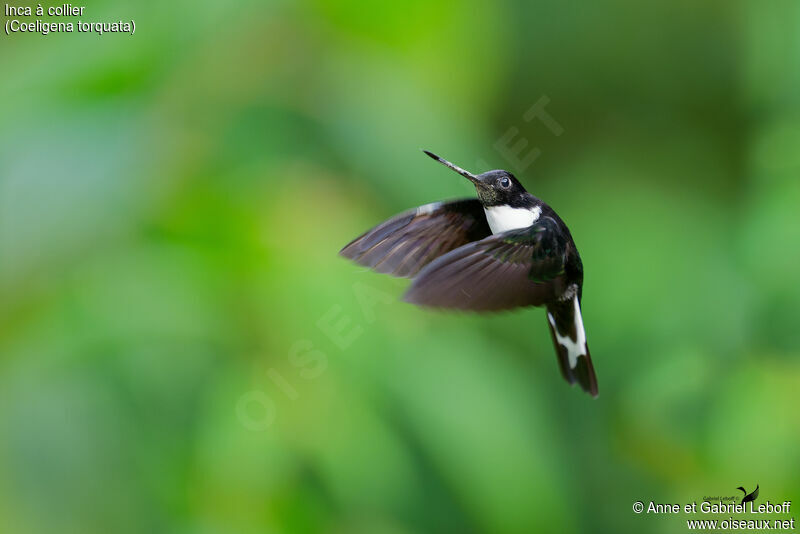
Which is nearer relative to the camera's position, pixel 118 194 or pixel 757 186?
pixel 118 194

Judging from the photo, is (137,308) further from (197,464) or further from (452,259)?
(452,259)

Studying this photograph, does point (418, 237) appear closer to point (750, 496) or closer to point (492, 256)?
point (492, 256)

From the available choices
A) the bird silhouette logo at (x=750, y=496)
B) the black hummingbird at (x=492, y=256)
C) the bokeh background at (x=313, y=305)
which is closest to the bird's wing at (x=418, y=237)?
the black hummingbird at (x=492, y=256)

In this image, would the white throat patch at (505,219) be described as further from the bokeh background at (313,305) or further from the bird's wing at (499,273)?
the bokeh background at (313,305)

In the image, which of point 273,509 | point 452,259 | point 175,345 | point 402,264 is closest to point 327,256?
point 175,345

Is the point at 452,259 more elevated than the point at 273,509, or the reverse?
the point at 452,259

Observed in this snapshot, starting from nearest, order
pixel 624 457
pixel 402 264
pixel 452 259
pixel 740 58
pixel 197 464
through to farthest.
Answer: pixel 452 259, pixel 402 264, pixel 197 464, pixel 624 457, pixel 740 58

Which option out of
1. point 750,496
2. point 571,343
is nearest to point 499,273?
point 571,343
